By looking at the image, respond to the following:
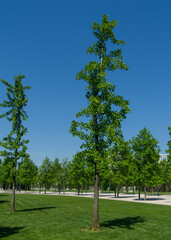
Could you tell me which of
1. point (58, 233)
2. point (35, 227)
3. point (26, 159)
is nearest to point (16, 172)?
point (26, 159)

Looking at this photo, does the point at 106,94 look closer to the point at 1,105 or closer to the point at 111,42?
the point at 111,42

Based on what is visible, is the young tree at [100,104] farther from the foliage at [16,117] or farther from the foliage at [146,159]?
the foliage at [146,159]

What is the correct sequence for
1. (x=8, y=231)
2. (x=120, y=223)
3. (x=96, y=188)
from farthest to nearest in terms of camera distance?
1. (x=120, y=223)
2. (x=96, y=188)
3. (x=8, y=231)

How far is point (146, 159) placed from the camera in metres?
46.9

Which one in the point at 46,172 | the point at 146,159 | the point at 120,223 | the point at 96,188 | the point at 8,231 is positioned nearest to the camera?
the point at 8,231

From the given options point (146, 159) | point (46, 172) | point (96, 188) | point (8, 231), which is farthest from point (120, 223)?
point (46, 172)

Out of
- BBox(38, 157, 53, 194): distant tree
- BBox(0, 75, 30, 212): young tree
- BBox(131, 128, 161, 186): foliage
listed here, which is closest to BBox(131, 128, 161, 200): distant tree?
BBox(131, 128, 161, 186): foliage

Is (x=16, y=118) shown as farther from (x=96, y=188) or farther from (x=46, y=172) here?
(x=46, y=172)

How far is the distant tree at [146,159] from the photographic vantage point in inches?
1780

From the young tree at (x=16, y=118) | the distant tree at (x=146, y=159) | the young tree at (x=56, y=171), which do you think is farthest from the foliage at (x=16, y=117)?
the young tree at (x=56, y=171)

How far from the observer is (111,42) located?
1734cm

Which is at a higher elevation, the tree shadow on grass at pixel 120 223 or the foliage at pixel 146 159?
the foliage at pixel 146 159

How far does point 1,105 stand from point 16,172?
7268 millimetres

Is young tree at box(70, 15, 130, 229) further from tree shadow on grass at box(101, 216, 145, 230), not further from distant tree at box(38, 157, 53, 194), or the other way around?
distant tree at box(38, 157, 53, 194)
